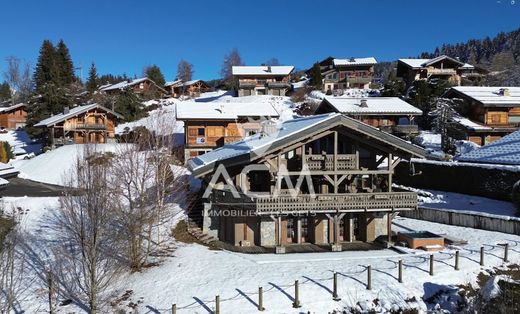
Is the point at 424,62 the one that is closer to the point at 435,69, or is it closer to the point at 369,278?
the point at 435,69

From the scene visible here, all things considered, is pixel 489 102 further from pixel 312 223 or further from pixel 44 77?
pixel 44 77

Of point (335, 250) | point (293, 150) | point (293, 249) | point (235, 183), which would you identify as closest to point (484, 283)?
point (335, 250)

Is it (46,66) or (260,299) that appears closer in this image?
(260,299)

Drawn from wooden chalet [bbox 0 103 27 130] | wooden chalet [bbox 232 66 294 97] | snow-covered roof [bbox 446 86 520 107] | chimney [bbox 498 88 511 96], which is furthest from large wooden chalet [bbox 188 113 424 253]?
wooden chalet [bbox 0 103 27 130]

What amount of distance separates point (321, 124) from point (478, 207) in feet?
48.6

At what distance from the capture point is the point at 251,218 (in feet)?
78.8

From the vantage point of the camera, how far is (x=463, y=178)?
33531 millimetres

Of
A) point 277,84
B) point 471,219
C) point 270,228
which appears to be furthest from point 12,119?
point 471,219

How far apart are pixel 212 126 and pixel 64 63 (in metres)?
46.6

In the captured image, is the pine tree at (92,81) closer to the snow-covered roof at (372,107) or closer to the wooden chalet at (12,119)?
the wooden chalet at (12,119)

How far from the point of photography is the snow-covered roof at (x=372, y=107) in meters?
49.0

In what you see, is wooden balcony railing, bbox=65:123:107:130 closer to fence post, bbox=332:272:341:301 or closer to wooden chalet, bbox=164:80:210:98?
wooden chalet, bbox=164:80:210:98

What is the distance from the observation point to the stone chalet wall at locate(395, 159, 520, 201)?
1185 inches

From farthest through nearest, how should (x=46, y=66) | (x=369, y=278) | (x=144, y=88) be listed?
(x=144, y=88) < (x=46, y=66) < (x=369, y=278)
